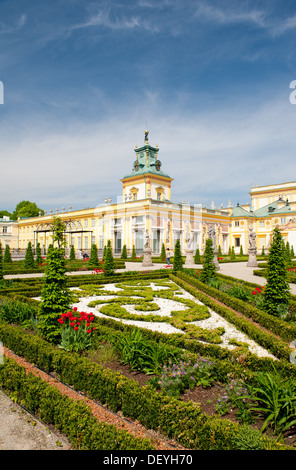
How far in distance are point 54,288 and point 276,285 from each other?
197 inches

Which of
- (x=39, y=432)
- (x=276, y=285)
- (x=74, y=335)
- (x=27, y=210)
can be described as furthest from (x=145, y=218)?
(x=27, y=210)

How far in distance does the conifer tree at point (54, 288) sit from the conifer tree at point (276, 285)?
460cm

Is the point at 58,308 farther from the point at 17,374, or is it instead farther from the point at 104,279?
the point at 104,279

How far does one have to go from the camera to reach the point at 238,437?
9.20ft

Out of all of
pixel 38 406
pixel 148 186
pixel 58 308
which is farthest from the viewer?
pixel 148 186

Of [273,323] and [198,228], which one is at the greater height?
[198,228]

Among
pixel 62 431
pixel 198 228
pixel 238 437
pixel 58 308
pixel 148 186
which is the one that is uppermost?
pixel 148 186

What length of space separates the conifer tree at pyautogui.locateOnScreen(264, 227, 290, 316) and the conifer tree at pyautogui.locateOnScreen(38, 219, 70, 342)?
4599 millimetres

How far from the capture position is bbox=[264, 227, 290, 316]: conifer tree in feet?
24.0

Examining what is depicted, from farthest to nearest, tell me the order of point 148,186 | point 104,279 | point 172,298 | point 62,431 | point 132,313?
point 148,186 < point 104,279 < point 172,298 < point 132,313 < point 62,431

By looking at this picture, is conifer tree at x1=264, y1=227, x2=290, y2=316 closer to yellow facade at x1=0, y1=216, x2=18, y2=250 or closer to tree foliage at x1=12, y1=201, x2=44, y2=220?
yellow facade at x1=0, y1=216, x2=18, y2=250

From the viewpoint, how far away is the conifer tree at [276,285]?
7312 mm
